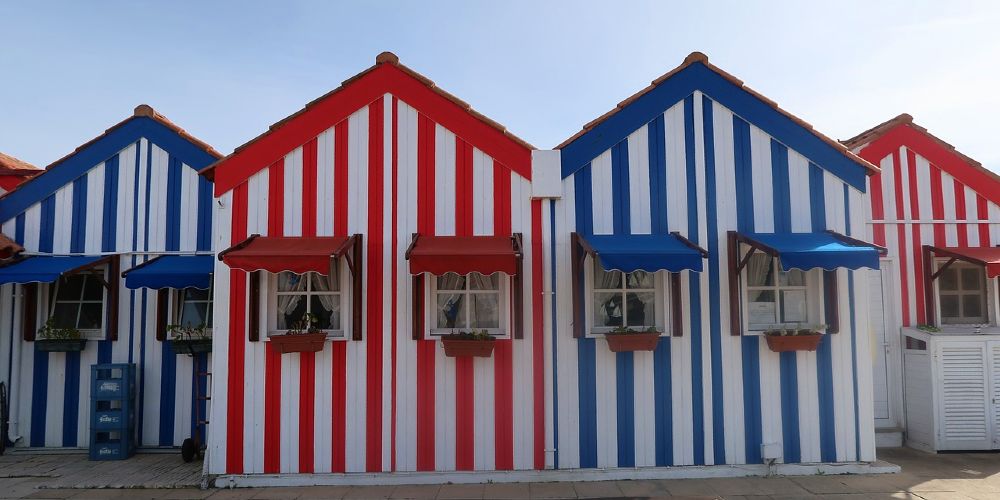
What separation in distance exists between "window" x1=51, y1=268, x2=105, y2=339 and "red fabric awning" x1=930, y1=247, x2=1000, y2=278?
11.7 m

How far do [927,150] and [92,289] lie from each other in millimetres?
12071

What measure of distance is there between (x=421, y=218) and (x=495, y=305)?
1331 mm

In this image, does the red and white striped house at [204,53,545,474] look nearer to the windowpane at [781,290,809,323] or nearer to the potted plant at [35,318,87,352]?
the potted plant at [35,318,87,352]

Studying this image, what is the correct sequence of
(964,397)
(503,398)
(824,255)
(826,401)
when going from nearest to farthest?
(824,255)
(503,398)
(826,401)
(964,397)

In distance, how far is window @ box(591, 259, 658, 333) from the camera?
690 centimetres

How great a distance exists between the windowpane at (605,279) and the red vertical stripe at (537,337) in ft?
2.15

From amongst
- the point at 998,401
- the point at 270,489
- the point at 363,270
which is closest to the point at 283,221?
the point at 363,270

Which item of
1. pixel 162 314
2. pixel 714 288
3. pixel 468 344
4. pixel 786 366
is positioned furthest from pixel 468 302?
pixel 162 314

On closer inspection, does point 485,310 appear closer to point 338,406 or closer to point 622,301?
point 622,301

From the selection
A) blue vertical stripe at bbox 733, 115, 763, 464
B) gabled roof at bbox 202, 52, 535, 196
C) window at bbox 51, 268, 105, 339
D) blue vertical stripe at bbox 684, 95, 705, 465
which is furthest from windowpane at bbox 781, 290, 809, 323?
window at bbox 51, 268, 105, 339

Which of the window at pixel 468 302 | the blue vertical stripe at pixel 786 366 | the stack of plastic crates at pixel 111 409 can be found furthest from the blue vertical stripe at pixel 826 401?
the stack of plastic crates at pixel 111 409

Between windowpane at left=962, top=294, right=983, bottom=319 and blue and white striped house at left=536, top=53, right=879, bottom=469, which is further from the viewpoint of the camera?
windowpane at left=962, top=294, right=983, bottom=319

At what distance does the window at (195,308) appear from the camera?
8.11 metres

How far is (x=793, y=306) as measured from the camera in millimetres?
7078
